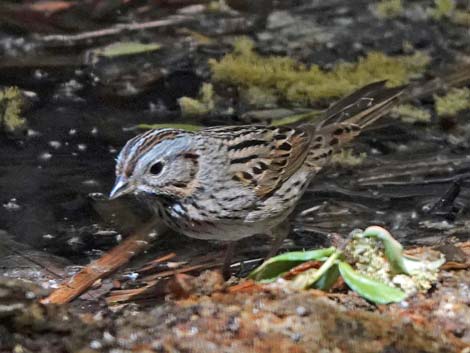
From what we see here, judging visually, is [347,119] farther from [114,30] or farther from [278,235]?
[114,30]

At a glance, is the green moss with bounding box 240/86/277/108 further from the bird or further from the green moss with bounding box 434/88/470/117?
the bird

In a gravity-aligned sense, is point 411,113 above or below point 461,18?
below

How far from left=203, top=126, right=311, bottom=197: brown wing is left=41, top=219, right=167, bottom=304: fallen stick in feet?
2.03

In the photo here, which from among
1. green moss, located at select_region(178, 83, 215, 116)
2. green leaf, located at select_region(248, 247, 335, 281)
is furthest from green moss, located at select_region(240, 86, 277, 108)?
green leaf, located at select_region(248, 247, 335, 281)

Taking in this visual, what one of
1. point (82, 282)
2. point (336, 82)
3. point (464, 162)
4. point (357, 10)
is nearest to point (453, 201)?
point (464, 162)

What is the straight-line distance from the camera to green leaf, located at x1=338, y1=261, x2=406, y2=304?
3887 millimetres

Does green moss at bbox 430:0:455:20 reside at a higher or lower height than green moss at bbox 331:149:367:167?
higher

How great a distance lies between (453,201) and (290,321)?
226cm

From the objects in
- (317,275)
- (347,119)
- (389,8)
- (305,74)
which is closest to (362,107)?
(347,119)

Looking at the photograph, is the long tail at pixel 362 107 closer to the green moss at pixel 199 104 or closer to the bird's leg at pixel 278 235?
the bird's leg at pixel 278 235

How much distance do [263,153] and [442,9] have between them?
3597 millimetres

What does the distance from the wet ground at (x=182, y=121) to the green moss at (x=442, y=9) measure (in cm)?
9

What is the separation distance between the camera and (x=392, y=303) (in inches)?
155

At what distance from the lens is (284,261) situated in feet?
13.5
